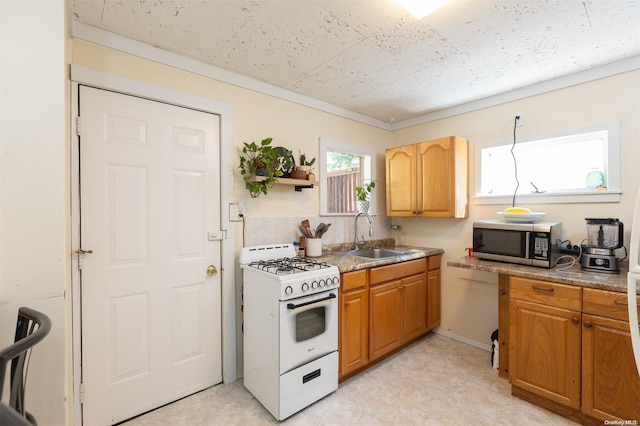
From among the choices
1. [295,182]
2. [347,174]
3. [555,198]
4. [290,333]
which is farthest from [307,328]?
[555,198]

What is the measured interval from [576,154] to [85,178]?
147 inches

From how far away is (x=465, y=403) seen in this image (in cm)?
201

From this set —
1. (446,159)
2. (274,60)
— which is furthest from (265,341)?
(446,159)

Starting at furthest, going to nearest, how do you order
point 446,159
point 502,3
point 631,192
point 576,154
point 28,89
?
point 446,159 < point 576,154 < point 631,192 < point 502,3 < point 28,89

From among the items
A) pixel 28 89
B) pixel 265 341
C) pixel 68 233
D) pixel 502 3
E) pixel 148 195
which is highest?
pixel 502 3

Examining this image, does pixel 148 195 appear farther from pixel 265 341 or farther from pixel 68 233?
pixel 265 341

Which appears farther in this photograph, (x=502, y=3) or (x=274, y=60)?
(x=274, y=60)

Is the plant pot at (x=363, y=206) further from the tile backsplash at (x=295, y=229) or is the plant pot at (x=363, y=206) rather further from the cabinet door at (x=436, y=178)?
the cabinet door at (x=436, y=178)

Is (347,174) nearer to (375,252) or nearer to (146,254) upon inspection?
(375,252)

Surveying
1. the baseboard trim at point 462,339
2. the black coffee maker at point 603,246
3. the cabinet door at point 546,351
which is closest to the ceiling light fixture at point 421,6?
the black coffee maker at point 603,246

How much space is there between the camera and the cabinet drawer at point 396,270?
2405 millimetres

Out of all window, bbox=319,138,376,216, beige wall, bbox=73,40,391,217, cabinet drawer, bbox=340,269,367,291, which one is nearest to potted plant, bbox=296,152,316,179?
beige wall, bbox=73,40,391,217

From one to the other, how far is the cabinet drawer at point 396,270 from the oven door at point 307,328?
1.57 ft

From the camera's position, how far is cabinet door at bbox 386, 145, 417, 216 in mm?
3127
